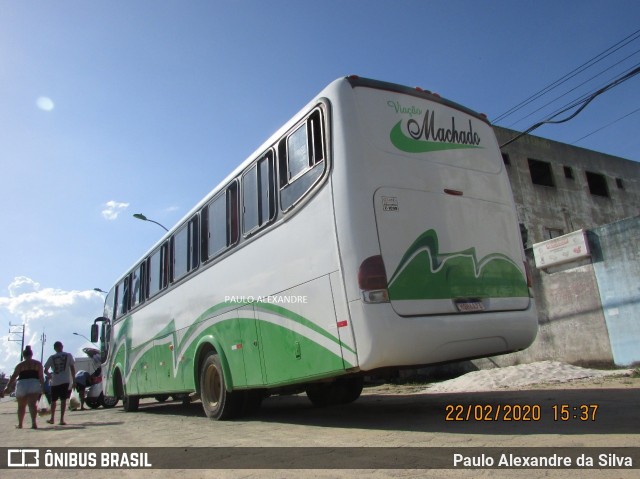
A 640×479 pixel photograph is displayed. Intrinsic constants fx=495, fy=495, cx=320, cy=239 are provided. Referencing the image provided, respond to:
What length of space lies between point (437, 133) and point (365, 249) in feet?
6.34

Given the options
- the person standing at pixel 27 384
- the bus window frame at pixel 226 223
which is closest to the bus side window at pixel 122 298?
the person standing at pixel 27 384

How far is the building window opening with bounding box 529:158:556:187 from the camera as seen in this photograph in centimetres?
2407

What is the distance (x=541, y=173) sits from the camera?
2459cm

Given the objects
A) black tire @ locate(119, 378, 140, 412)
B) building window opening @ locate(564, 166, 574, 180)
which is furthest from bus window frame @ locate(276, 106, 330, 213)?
building window opening @ locate(564, 166, 574, 180)

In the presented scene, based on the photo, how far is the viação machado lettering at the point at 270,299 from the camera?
5.45m

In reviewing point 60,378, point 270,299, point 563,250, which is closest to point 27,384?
point 60,378

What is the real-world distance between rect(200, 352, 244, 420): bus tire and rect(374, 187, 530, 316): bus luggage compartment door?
138 inches

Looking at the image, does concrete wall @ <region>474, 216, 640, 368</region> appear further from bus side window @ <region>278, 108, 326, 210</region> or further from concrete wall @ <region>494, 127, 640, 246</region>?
bus side window @ <region>278, 108, 326, 210</region>

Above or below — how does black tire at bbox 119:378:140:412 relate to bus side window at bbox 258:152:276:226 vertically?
below

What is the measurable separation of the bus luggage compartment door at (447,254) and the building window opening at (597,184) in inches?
934

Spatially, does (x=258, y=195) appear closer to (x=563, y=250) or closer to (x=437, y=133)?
(x=437, y=133)

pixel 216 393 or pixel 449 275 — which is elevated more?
pixel 449 275

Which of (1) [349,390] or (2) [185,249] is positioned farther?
(2) [185,249]

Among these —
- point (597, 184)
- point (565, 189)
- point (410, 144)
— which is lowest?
point (410, 144)
